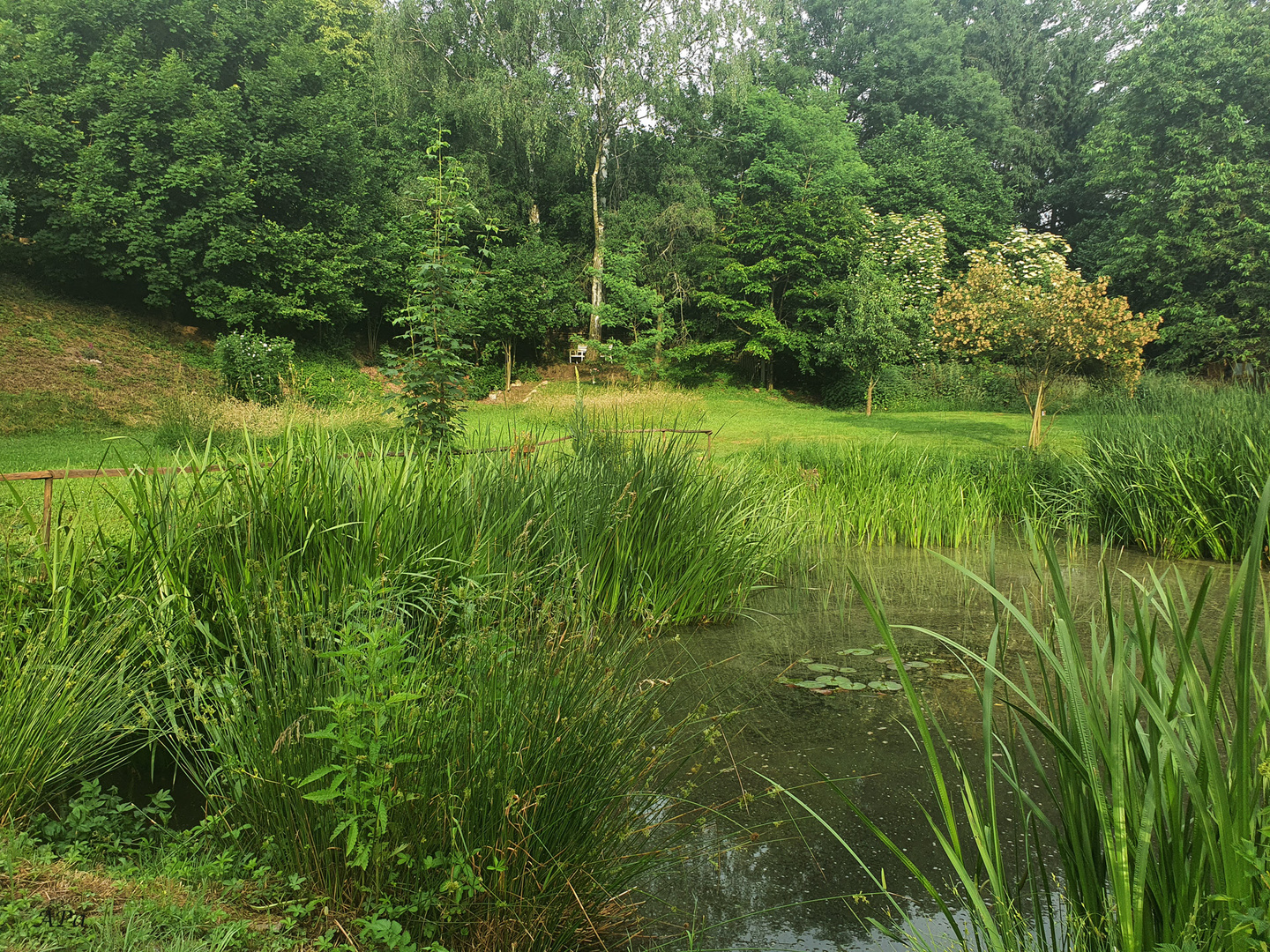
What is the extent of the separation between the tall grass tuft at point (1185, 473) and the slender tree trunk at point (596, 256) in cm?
1957

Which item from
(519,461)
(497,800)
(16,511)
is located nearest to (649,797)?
(497,800)

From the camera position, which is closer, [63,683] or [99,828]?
[99,828]

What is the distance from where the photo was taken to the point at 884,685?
4.29 m

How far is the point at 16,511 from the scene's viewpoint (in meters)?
3.73

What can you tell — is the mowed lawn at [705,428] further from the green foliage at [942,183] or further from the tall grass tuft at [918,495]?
the green foliage at [942,183]

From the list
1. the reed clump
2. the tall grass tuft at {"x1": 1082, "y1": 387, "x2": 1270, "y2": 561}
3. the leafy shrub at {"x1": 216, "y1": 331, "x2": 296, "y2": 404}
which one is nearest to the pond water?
the reed clump

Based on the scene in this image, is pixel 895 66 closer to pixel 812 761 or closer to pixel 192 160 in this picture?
pixel 192 160

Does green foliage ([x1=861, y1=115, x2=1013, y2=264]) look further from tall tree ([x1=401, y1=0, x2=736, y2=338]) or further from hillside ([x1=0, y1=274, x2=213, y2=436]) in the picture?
hillside ([x1=0, y1=274, x2=213, y2=436])

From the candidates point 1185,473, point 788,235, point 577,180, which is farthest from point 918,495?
point 577,180

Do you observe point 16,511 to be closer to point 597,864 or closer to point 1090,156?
point 597,864

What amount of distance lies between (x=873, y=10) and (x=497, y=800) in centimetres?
4305

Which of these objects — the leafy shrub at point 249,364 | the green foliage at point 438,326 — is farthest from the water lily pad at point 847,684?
the leafy shrub at point 249,364

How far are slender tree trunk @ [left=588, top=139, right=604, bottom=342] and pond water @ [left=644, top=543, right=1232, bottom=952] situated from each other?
2158 centimetres

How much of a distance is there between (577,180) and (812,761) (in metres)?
28.3
